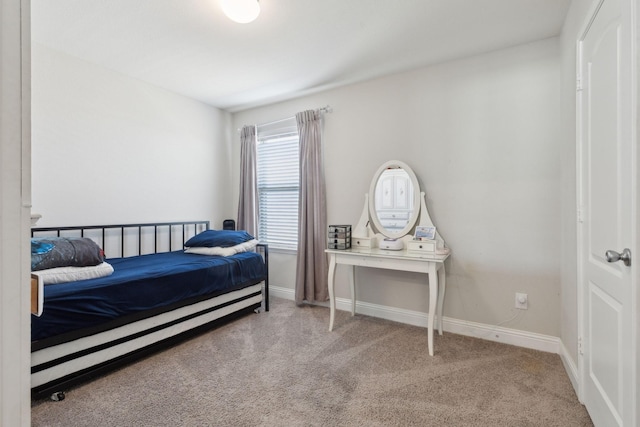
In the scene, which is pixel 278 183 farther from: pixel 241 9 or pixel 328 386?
pixel 328 386

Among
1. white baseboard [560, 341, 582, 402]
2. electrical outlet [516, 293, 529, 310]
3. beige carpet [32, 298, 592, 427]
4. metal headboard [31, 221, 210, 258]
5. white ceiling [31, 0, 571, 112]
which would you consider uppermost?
white ceiling [31, 0, 571, 112]

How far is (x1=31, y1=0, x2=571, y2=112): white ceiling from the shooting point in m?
2.03

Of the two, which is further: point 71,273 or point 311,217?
point 311,217

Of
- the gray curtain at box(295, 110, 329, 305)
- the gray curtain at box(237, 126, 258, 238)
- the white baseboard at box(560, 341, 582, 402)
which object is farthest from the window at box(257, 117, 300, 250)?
the white baseboard at box(560, 341, 582, 402)

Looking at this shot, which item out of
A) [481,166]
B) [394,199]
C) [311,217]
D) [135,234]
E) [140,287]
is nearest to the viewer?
[140,287]

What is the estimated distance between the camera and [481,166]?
2.59 m

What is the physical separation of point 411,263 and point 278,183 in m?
1.97

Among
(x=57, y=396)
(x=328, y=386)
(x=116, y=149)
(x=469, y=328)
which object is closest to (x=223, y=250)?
(x=116, y=149)

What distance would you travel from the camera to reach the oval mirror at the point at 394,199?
2.85 m

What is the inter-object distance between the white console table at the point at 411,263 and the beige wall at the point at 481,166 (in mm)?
169

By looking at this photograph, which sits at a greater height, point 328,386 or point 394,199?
Result: point 394,199

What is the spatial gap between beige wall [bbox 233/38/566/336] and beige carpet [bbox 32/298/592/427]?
42 cm

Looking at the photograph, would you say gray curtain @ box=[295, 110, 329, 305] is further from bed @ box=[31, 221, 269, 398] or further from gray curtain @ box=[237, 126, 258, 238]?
gray curtain @ box=[237, 126, 258, 238]

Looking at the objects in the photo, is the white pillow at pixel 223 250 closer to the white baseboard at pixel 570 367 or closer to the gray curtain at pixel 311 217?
the gray curtain at pixel 311 217
